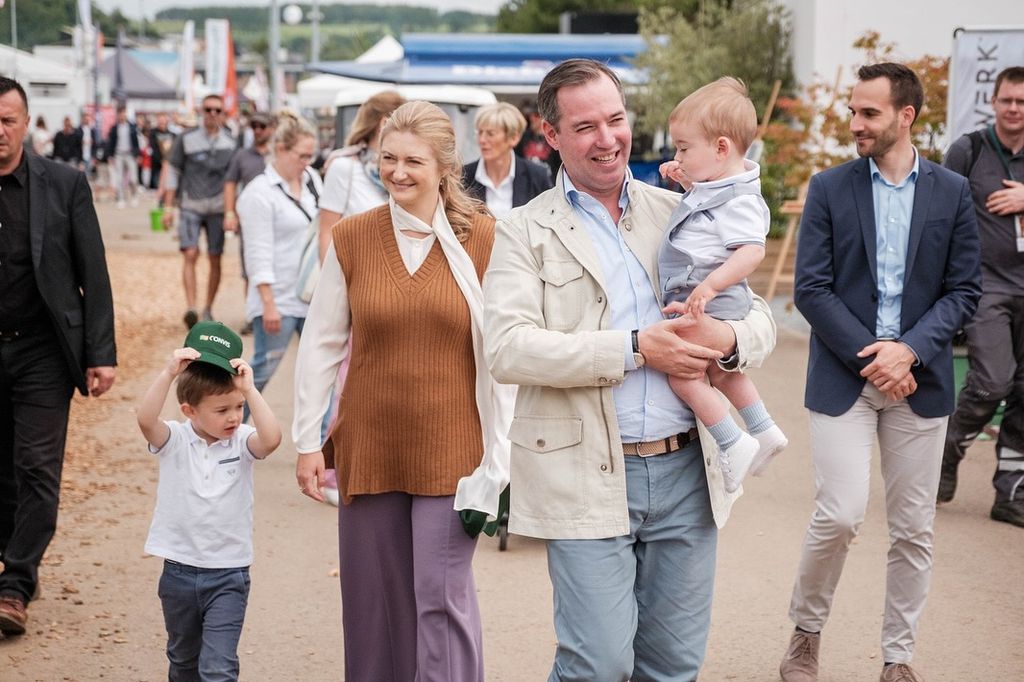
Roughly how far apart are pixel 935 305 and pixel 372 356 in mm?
2112

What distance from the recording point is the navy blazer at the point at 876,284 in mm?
5090

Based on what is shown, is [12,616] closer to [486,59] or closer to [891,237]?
[891,237]

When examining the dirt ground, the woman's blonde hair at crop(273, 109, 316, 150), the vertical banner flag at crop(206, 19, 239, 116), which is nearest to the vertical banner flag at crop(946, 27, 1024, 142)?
the dirt ground

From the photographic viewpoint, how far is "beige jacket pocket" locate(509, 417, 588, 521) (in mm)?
3660

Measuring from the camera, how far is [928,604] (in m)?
6.27

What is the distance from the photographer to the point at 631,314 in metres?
3.76

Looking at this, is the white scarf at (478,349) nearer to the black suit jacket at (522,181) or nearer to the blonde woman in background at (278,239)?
the black suit jacket at (522,181)

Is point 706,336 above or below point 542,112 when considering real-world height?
below

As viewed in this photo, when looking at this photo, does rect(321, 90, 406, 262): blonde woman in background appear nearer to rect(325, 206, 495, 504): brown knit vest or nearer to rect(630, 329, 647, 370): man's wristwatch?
rect(325, 206, 495, 504): brown knit vest

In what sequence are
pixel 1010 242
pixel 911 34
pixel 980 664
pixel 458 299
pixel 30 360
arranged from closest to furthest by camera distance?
pixel 458 299 < pixel 980 664 < pixel 30 360 < pixel 1010 242 < pixel 911 34

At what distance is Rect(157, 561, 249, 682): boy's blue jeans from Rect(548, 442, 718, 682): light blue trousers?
4.36ft

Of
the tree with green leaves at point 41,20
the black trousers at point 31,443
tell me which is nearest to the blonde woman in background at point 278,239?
the black trousers at point 31,443

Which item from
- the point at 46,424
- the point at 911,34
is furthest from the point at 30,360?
the point at 911,34

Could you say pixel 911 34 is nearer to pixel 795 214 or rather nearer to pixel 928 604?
pixel 795 214
